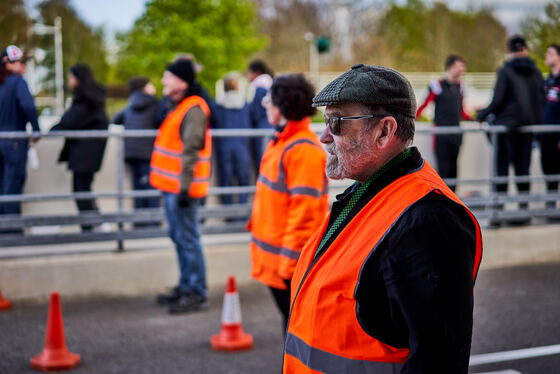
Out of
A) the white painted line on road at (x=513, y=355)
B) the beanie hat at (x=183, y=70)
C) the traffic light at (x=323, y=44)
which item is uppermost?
the traffic light at (x=323, y=44)

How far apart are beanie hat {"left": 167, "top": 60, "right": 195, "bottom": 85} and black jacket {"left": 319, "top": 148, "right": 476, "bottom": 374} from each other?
4.88 m

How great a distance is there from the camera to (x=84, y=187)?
800cm

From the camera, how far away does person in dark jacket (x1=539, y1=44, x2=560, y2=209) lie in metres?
9.37

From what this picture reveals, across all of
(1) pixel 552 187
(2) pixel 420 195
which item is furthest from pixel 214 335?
(1) pixel 552 187

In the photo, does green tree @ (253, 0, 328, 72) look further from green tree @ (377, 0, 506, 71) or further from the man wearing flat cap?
the man wearing flat cap

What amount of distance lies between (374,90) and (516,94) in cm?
741

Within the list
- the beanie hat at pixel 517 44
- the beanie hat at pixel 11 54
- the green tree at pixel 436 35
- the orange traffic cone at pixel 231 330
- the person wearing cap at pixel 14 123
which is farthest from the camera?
the green tree at pixel 436 35

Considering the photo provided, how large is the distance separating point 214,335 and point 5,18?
3135mm

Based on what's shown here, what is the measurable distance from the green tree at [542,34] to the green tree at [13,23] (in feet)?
20.4

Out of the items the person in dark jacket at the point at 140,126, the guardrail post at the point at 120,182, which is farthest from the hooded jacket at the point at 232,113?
the guardrail post at the point at 120,182

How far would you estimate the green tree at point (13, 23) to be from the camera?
610 cm

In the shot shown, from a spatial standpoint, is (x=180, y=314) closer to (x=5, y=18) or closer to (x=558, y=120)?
(x=5, y=18)

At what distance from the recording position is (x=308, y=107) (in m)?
4.55

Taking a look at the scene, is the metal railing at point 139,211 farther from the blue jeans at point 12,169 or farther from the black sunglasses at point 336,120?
the black sunglasses at point 336,120
